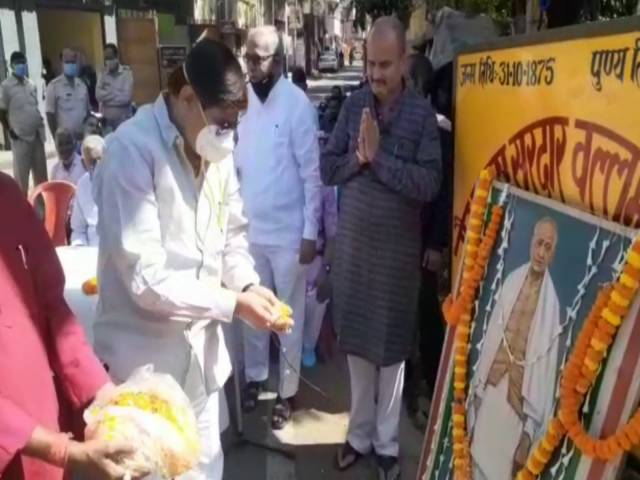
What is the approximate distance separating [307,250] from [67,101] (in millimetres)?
6280

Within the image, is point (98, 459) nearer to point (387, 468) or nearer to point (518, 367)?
point (518, 367)

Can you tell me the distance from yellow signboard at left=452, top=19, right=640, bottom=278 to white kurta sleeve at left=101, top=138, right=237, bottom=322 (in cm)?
91

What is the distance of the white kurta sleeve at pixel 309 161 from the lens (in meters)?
3.27

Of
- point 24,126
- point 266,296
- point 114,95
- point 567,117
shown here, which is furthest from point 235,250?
point 114,95

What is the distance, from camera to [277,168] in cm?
333

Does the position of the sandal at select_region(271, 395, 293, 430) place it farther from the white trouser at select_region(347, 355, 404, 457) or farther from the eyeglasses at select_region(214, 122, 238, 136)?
the eyeglasses at select_region(214, 122, 238, 136)

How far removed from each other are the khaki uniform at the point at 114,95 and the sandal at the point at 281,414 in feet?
22.5

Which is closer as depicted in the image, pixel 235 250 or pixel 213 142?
pixel 213 142

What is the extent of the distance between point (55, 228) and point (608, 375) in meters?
3.89

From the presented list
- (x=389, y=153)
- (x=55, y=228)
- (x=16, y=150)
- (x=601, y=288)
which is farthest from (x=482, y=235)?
(x=16, y=150)

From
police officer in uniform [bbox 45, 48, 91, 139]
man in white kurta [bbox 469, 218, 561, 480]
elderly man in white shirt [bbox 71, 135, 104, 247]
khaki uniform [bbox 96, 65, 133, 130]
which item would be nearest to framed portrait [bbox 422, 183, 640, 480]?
man in white kurta [bbox 469, 218, 561, 480]

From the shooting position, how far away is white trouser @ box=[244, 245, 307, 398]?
342 cm

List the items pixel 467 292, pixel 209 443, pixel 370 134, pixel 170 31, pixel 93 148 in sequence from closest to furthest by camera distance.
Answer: pixel 467 292, pixel 209 443, pixel 370 134, pixel 93 148, pixel 170 31

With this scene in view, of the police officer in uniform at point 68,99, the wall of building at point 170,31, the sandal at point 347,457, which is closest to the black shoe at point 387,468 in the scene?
the sandal at point 347,457
